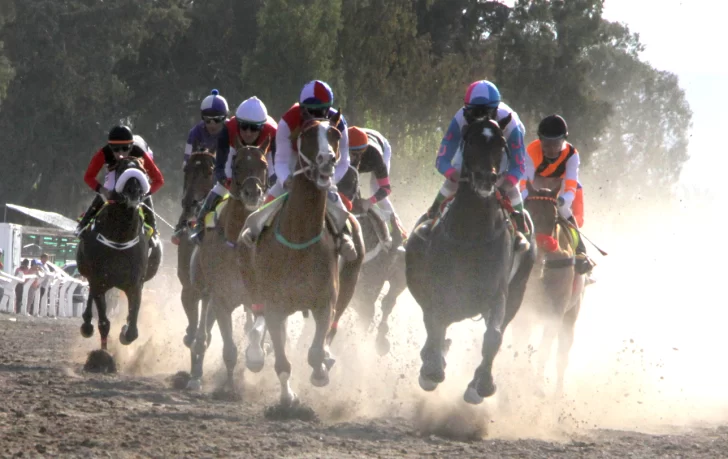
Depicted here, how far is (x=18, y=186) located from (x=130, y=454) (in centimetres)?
4039

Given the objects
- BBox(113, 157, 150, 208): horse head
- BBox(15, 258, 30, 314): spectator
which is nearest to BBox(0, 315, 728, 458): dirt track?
BBox(113, 157, 150, 208): horse head

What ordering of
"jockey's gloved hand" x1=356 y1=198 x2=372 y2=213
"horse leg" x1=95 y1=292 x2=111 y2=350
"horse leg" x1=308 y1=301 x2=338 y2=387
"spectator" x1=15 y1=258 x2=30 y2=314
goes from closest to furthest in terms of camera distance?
"horse leg" x1=308 y1=301 x2=338 y2=387 → "jockey's gloved hand" x1=356 y1=198 x2=372 y2=213 → "horse leg" x1=95 y1=292 x2=111 y2=350 → "spectator" x1=15 y1=258 x2=30 y2=314

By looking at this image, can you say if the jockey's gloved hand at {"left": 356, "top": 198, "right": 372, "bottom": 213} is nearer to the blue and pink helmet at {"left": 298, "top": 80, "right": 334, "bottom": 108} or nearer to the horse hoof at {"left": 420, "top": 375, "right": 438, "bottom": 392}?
the blue and pink helmet at {"left": 298, "top": 80, "right": 334, "bottom": 108}

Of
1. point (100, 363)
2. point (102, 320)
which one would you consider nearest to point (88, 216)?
point (102, 320)

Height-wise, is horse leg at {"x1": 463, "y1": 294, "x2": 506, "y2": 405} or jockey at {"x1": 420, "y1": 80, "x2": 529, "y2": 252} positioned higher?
jockey at {"x1": 420, "y1": 80, "x2": 529, "y2": 252}

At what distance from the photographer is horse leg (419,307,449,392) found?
9.73 m

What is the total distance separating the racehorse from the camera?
1313 cm

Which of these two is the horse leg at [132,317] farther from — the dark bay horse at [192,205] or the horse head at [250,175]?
the horse head at [250,175]

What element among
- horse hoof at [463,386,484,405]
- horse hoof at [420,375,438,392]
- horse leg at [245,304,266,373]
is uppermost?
horse leg at [245,304,266,373]

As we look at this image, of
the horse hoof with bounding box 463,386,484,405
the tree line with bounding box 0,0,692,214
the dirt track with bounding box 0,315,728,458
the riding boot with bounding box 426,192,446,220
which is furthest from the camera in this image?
the tree line with bounding box 0,0,692,214

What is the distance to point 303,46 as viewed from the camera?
3925 centimetres

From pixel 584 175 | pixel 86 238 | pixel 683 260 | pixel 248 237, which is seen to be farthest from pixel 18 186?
pixel 248 237

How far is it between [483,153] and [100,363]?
5.94 meters

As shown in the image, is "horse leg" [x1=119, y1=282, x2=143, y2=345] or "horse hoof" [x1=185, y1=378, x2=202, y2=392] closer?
"horse hoof" [x1=185, y1=378, x2=202, y2=392]
